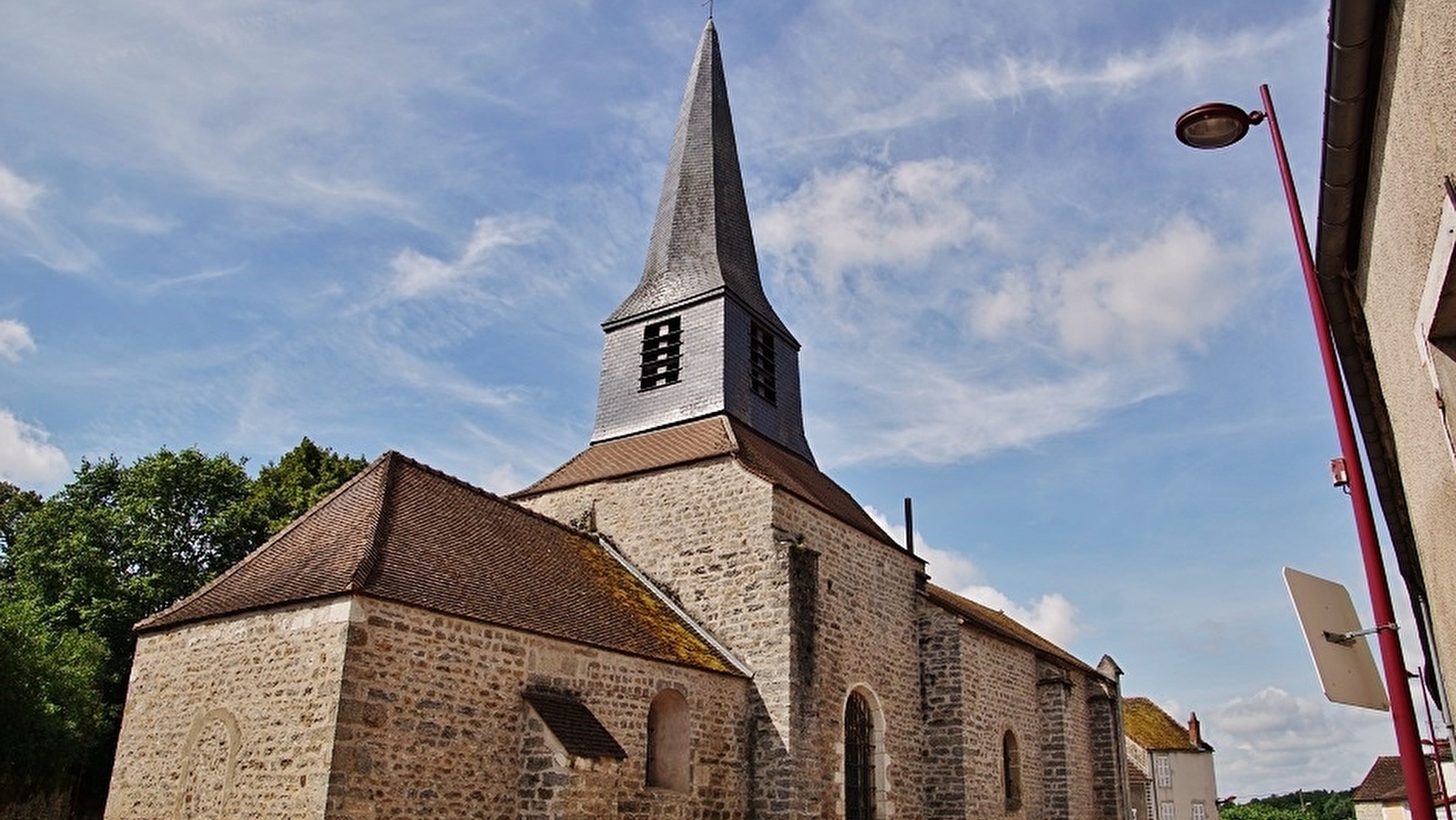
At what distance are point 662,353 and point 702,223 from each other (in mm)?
3141

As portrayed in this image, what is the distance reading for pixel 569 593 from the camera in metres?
13.1

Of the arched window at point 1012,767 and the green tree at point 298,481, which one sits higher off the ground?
the green tree at point 298,481

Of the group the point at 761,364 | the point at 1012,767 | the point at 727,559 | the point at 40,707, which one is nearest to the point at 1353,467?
the point at 727,559

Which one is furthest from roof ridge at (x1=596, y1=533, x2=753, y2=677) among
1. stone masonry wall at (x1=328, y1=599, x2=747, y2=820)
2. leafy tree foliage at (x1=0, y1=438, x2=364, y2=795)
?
leafy tree foliage at (x1=0, y1=438, x2=364, y2=795)

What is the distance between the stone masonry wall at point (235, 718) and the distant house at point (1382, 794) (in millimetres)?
43396

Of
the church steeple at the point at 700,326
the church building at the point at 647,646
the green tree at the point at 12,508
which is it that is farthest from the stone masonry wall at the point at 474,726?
the green tree at the point at 12,508

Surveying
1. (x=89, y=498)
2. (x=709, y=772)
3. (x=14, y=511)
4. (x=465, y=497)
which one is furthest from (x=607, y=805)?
(x=14, y=511)

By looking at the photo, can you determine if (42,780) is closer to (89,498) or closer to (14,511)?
(89,498)

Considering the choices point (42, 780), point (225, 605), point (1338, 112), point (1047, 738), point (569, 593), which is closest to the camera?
point (1338, 112)

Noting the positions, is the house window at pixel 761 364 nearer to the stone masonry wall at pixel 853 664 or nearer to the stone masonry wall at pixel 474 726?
the stone masonry wall at pixel 853 664

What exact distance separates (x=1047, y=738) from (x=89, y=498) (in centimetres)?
2172

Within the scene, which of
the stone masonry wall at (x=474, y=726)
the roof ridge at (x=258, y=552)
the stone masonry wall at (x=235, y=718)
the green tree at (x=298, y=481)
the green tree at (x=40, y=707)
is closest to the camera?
the stone masonry wall at (x=235, y=718)

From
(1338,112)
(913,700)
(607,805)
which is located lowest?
(607,805)

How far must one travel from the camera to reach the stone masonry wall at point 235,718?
31.0 ft
